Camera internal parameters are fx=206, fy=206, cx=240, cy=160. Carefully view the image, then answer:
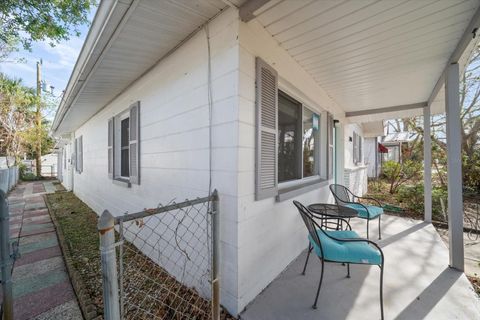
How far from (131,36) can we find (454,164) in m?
3.84

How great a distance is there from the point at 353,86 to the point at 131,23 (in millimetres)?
3311

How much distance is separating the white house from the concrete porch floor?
0.18 m

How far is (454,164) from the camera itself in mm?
2441

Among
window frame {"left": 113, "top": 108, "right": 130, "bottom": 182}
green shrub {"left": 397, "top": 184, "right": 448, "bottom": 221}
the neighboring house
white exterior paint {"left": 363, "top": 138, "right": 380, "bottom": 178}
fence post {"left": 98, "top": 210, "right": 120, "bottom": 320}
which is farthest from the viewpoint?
the neighboring house

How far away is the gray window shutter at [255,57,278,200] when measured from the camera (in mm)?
1908

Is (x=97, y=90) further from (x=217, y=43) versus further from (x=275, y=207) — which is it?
(x=275, y=207)

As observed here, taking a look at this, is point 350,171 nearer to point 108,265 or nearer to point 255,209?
point 255,209

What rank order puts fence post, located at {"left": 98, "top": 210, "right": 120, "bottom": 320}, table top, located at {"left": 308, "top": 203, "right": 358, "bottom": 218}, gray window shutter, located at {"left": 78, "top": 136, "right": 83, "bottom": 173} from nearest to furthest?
fence post, located at {"left": 98, "top": 210, "right": 120, "bottom": 320} < table top, located at {"left": 308, "top": 203, "right": 358, "bottom": 218} < gray window shutter, located at {"left": 78, "top": 136, "right": 83, "bottom": 173}

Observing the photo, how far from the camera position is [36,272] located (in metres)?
2.56

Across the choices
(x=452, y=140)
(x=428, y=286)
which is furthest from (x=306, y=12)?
(x=428, y=286)

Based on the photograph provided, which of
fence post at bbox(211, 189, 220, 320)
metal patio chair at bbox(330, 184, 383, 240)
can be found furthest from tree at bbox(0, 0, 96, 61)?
metal patio chair at bbox(330, 184, 383, 240)

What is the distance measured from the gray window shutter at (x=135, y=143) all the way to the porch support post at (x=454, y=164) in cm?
407

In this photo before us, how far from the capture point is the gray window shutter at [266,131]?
1.91 metres

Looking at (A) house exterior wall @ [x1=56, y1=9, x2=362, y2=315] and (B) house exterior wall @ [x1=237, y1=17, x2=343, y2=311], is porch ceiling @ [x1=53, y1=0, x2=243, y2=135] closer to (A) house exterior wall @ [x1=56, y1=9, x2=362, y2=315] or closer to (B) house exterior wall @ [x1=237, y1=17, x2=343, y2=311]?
(A) house exterior wall @ [x1=56, y1=9, x2=362, y2=315]
